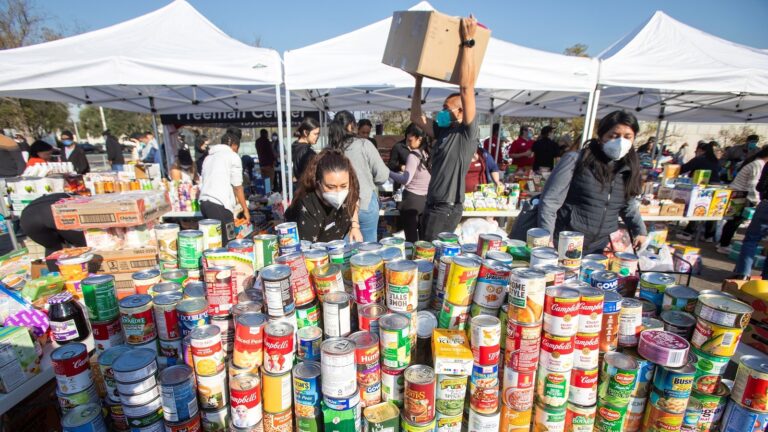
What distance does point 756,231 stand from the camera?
4.77 metres

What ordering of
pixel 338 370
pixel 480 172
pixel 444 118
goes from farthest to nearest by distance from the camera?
1. pixel 480 172
2. pixel 444 118
3. pixel 338 370

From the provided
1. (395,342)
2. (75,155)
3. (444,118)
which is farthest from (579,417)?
(75,155)

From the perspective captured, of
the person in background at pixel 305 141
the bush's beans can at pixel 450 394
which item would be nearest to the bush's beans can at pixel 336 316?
the bush's beans can at pixel 450 394

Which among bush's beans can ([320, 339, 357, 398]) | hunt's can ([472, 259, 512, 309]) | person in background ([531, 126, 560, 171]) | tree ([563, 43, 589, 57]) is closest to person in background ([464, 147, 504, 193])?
person in background ([531, 126, 560, 171])

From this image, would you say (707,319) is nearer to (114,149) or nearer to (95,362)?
(95,362)

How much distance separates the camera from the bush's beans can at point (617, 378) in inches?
48.5

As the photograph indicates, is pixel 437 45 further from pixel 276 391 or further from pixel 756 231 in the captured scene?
pixel 756 231

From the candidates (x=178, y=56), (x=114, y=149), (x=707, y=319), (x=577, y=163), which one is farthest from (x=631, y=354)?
(x=114, y=149)

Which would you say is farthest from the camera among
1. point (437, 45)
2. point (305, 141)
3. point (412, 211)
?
point (305, 141)

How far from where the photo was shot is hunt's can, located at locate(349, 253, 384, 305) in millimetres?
1388

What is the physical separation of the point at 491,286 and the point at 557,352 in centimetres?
30

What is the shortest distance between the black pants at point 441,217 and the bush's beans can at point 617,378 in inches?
80.5

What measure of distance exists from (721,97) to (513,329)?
1006 centimetres

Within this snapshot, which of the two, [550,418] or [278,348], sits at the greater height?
[278,348]
